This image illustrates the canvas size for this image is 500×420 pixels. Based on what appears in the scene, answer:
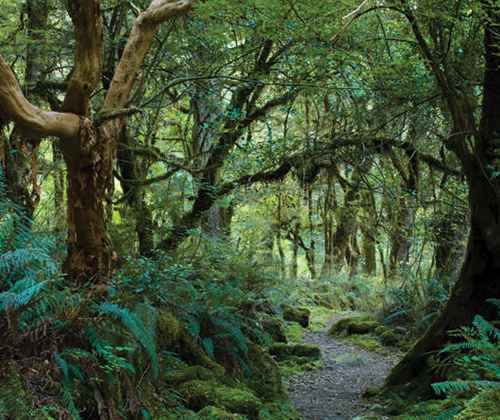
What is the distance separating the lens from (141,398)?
3.19 m

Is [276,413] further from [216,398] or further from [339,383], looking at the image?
[339,383]

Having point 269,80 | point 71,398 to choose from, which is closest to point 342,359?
point 269,80

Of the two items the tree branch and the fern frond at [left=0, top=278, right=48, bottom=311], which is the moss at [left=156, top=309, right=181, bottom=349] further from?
the tree branch

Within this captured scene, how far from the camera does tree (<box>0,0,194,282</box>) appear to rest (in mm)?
3920

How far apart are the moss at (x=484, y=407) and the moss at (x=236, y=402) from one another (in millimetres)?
2333

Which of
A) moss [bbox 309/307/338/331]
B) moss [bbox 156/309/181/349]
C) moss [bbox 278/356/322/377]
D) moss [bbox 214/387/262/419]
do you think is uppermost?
moss [bbox 156/309/181/349]

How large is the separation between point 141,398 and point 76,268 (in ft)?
5.95

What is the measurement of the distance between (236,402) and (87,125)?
2894 millimetres

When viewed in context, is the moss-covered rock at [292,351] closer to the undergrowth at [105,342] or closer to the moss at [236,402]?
the undergrowth at [105,342]

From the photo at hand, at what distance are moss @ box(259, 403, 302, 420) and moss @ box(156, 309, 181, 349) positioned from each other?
43.9 inches

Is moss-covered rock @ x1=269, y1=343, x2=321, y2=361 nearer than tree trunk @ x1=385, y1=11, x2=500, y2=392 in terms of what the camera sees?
No

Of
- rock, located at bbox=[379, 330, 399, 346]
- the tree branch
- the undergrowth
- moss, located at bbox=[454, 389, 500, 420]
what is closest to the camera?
moss, located at bbox=[454, 389, 500, 420]

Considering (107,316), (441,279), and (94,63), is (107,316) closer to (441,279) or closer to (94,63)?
(94,63)

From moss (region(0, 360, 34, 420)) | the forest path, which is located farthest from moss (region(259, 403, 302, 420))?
moss (region(0, 360, 34, 420))
